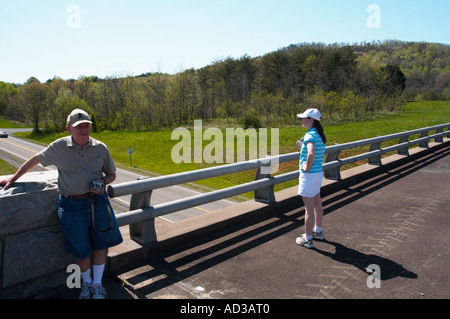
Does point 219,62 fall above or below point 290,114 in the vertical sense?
above

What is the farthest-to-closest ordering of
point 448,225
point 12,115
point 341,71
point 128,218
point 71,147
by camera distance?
1. point 12,115
2. point 341,71
3. point 448,225
4. point 128,218
5. point 71,147

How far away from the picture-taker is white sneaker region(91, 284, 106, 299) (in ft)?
11.3

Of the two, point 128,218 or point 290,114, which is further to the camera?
point 290,114

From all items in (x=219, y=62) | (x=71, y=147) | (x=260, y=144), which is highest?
(x=219, y=62)

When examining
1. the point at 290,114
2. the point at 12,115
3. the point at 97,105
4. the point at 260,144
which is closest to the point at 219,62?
the point at 97,105

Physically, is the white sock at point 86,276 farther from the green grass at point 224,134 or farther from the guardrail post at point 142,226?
the green grass at point 224,134

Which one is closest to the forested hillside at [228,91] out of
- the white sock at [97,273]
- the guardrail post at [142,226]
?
the guardrail post at [142,226]

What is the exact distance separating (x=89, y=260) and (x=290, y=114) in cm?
5740

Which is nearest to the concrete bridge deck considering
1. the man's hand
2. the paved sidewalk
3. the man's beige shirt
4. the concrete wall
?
the paved sidewalk

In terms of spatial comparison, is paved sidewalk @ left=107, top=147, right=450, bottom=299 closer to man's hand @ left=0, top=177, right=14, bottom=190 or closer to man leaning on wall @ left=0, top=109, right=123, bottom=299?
man leaning on wall @ left=0, top=109, right=123, bottom=299

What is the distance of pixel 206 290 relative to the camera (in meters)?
3.66

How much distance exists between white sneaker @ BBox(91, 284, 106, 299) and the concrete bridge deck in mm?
109

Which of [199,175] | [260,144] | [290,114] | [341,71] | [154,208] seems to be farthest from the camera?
[341,71]
